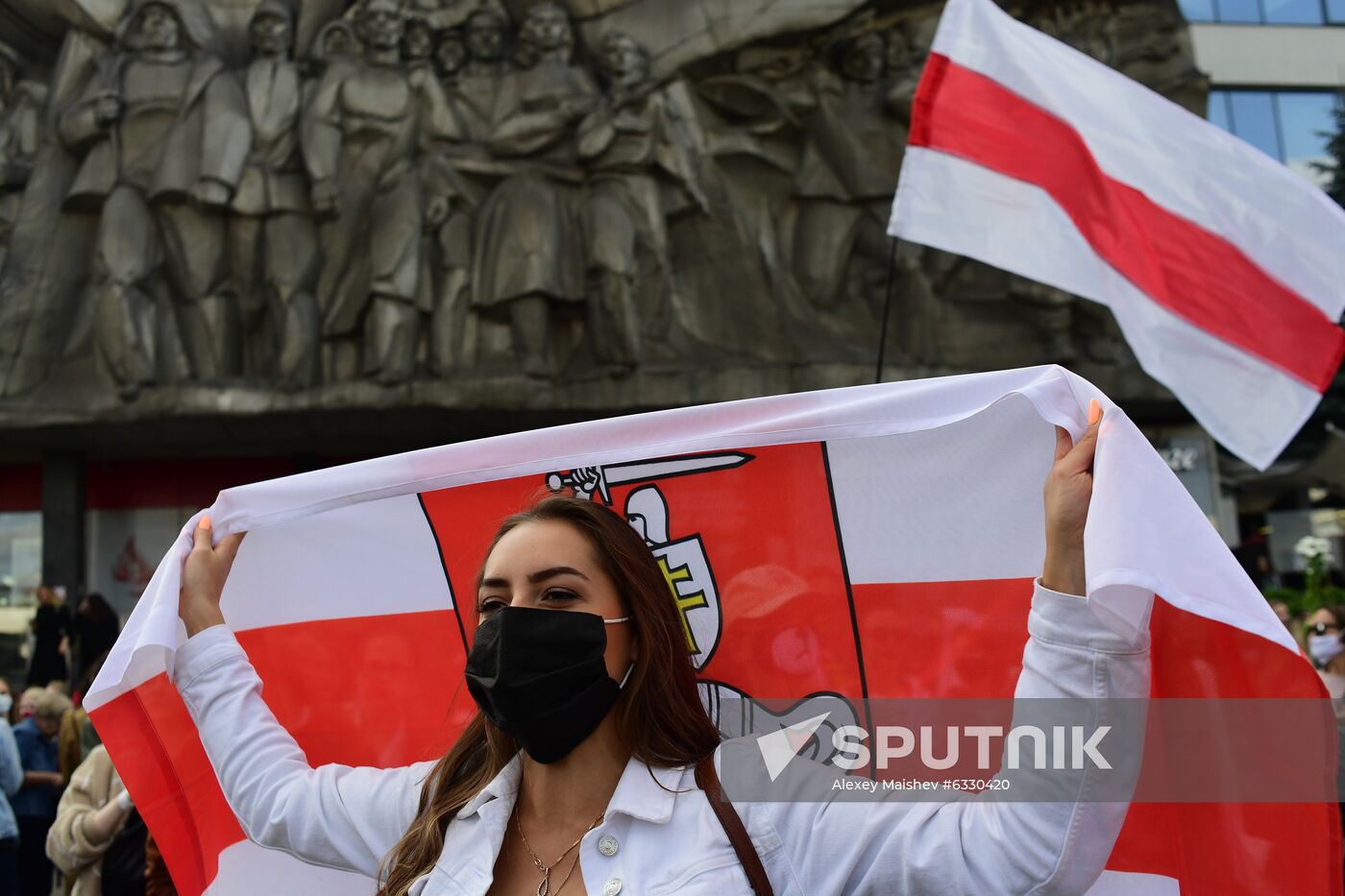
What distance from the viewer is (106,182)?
1241cm

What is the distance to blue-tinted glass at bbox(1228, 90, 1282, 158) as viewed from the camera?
18.7 m

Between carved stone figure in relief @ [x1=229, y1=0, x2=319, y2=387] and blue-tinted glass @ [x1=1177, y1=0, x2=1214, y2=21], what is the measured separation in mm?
12940

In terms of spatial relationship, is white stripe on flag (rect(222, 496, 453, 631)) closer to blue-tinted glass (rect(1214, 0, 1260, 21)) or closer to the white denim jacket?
the white denim jacket

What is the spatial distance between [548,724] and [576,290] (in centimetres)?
1080

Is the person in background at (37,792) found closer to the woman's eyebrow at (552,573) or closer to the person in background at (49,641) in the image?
the person in background at (49,641)

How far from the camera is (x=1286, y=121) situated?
1902 centimetres

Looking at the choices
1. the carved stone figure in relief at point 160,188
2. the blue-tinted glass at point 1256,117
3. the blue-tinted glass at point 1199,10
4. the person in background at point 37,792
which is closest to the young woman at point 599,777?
the person in background at point 37,792

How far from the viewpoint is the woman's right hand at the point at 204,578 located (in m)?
2.14

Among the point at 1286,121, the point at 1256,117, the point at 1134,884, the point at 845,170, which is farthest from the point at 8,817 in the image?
the point at 1286,121

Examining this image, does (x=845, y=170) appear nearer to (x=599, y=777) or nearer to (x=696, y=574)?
(x=696, y=574)

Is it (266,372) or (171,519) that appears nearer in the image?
(266,372)

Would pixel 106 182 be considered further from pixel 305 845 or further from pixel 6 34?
pixel 305 845

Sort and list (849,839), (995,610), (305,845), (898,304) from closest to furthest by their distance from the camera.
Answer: (849,839)
(305,845)
(995,610)
(898,304)

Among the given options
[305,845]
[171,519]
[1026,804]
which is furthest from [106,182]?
[1026,804]
